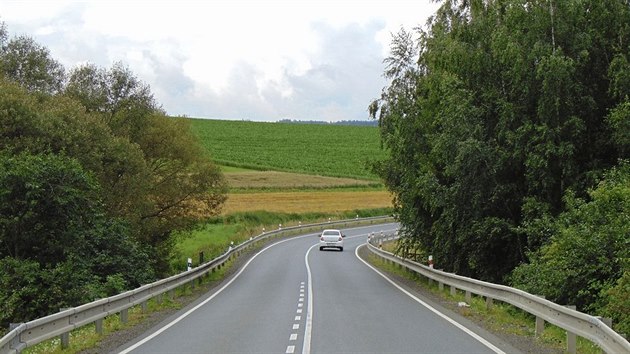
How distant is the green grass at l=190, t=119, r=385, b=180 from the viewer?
103 metres

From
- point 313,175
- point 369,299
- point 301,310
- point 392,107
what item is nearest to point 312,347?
point 301,310

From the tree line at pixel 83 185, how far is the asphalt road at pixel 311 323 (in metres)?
4.51

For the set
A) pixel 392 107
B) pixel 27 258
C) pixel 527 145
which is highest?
pixel 392 107

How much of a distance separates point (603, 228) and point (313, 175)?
8122cm

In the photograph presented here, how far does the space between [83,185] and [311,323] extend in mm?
12385

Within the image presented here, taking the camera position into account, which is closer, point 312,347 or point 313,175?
point 312,347

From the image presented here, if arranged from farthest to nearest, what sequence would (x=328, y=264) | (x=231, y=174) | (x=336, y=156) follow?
(x=336, y=156)
(x=231, y=174)
(x=328, y=264)

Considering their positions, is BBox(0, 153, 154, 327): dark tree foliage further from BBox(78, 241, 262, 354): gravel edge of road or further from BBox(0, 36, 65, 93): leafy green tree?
BBox(0, 36, 65, 93): leafy green tree

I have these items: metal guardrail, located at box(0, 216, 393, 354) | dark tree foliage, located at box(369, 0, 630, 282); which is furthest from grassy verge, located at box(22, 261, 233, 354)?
dark tree foliage, located at box(369, 0, 630, 282)

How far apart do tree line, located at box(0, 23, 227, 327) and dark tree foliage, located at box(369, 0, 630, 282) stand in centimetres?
1156

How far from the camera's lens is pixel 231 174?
296 ft

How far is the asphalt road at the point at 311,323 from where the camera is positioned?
1238 centimetres

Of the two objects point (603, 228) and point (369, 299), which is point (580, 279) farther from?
point (369, 299)

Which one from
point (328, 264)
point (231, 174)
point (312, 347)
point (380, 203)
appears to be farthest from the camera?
point (231, 174)
